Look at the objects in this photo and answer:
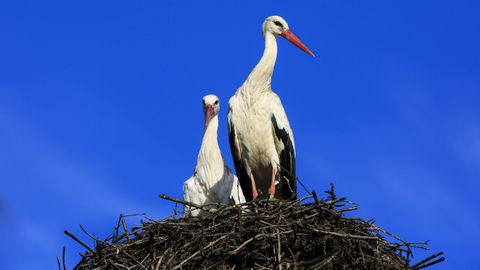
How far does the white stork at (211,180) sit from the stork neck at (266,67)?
21.6 inches

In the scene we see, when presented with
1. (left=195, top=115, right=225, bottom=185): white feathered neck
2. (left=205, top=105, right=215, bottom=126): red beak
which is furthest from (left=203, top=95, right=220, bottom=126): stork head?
(left=195, top=115, right=225, bottom=185): white feathered neck

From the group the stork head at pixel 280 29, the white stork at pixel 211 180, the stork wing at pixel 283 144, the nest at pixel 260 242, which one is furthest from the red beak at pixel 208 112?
the nest at pixel 260 242

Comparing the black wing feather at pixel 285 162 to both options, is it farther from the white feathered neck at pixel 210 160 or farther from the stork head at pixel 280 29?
the stork head at pixel 280 29

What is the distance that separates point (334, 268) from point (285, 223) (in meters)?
0.40

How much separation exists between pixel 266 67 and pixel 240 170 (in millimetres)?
781

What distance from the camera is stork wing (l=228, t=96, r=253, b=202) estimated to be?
7.60 m

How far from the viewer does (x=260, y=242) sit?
5.92m

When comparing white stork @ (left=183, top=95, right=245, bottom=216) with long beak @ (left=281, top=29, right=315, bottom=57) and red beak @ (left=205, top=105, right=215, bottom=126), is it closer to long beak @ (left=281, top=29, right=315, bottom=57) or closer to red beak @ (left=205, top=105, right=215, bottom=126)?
red beak @ (left=205, top=105, right=215, bottom=126)

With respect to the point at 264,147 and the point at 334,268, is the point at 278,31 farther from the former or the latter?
the point at 334,268

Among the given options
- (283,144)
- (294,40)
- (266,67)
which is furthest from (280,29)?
(283,144)

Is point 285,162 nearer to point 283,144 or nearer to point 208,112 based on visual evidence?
point 283,144

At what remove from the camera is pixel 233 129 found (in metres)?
7.58

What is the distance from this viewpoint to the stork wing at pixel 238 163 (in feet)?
24.9

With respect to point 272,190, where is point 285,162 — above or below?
above
